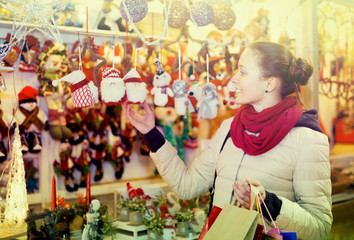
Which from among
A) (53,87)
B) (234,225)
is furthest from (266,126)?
(53,87)

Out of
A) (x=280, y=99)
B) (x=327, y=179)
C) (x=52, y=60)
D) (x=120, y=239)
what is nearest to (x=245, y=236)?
(x=327, y=179)

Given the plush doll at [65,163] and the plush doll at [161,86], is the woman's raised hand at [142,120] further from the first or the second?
the plush doll at [65,163]

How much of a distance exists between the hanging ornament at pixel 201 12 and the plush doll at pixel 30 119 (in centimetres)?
165

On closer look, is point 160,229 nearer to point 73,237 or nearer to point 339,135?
point 73,237

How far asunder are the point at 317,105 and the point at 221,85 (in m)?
0.66

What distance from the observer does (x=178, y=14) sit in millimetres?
2172

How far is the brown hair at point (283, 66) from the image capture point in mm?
1982

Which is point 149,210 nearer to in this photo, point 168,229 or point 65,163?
point 168,229

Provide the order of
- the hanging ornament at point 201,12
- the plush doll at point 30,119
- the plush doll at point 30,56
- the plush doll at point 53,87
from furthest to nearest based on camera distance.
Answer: the plush doll at point 30,119, the plush doll at point 53,87, the plush doll at point 30,56, the hanging ornament at point 201,12

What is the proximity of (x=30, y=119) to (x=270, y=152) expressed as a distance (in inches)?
85.4

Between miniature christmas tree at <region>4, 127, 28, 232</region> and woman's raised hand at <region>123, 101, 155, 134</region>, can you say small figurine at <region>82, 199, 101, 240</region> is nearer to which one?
miniature christmas tree at <region>4, 127, 28, 232</region>

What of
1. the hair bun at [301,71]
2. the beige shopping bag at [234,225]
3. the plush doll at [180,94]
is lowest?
the beige shopping bag at [234,225]

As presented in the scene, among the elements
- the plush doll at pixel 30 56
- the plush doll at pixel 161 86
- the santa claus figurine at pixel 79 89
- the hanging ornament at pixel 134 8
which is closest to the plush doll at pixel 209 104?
the plush doll at pixel 161 86

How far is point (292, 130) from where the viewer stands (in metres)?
1.93
